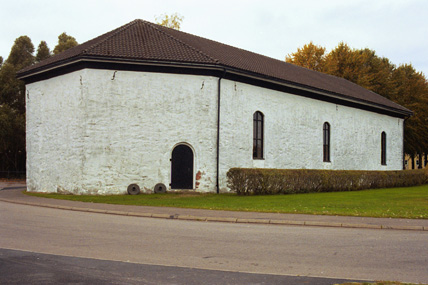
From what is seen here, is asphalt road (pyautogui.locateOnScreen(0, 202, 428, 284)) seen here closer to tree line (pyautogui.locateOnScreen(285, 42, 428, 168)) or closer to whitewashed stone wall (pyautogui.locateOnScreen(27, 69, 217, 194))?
whitewashed stone wall (pyautogui.locateOnScreen(27, 69, 217, 194))

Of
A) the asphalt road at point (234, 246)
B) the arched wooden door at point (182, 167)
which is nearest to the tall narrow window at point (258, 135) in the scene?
the arched wooden door at point (182, 167)

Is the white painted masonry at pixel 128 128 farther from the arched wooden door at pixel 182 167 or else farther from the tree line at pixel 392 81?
the tree line at pixel 392 81

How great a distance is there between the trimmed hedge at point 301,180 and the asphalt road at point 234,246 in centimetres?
931

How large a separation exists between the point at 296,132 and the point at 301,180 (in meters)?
6.27

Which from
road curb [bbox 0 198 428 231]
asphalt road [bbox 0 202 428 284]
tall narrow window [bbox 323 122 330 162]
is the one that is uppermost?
tall narrow window [bbox 323 122 330 162]

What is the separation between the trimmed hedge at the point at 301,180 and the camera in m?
21.1

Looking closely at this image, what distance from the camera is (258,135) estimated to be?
86.6 ft

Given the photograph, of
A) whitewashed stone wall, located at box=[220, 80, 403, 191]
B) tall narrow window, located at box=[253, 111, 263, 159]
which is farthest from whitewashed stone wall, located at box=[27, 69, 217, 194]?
tall narrow window, located at box=[253, 111, 263, 159]

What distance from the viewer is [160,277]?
5.80 meters

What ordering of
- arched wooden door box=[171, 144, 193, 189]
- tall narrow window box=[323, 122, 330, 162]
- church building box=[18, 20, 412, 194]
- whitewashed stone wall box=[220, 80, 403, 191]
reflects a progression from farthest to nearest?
tall narrow window box=[323, 122, 330, 162]
whitewashed stone wall box=[220, 80, 403, 191]
arched wooden door box=[171, 144, 193, 189]
church building box=[18, 20, 412, 194]

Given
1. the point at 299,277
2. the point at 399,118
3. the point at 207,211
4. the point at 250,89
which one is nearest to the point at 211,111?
the point at 250,89

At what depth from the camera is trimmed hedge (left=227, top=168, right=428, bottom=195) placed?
2109cm

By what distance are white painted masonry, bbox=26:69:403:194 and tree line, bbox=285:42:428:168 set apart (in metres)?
28.5

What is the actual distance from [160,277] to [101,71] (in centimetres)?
1770
